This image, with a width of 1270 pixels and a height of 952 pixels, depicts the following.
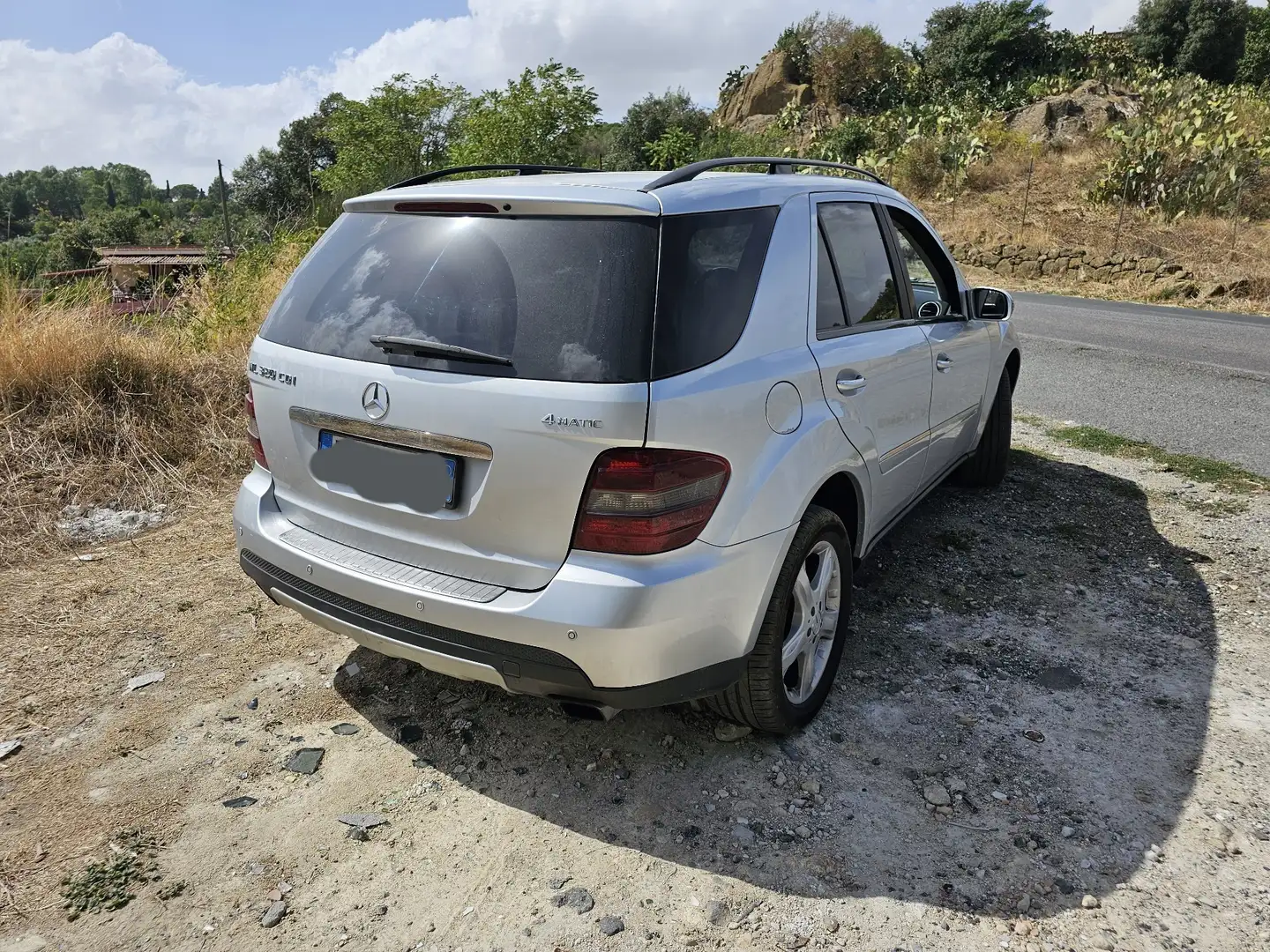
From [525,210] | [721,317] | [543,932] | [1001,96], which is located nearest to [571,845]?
[543,932]

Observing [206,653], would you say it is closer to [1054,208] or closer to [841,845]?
[841,845]

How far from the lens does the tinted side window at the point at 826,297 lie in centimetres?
303

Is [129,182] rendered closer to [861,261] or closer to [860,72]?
[860,72]

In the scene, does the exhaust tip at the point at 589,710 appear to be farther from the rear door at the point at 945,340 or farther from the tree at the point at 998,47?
the tree at the point at 998,47

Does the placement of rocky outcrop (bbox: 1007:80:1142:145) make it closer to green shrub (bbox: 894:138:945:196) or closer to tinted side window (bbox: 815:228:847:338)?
green shrub (bbox: 894:138:945:196)

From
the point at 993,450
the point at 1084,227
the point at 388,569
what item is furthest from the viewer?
the point at 1084,227

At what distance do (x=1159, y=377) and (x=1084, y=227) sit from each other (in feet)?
50.2

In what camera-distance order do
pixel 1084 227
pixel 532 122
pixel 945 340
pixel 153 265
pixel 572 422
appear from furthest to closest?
1. pixel 1084 227
2. pixel 532 122
3. pixel 153 265
4. pixel 945 340
5. pixel 572 422

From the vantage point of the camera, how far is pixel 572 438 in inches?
89.4

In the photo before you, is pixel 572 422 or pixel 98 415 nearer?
pixel 572 422

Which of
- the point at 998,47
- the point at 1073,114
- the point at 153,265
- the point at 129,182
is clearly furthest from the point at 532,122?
the point at 129,182

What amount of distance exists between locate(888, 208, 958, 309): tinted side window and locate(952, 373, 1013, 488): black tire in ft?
3.16

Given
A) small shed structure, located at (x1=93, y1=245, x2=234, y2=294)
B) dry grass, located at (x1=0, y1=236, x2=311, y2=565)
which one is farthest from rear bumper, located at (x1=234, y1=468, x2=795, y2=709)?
small shed structure, located at (x1=93, y1=245, x2=234, y2=294)

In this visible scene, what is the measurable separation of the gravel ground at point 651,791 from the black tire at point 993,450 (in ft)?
4.50
